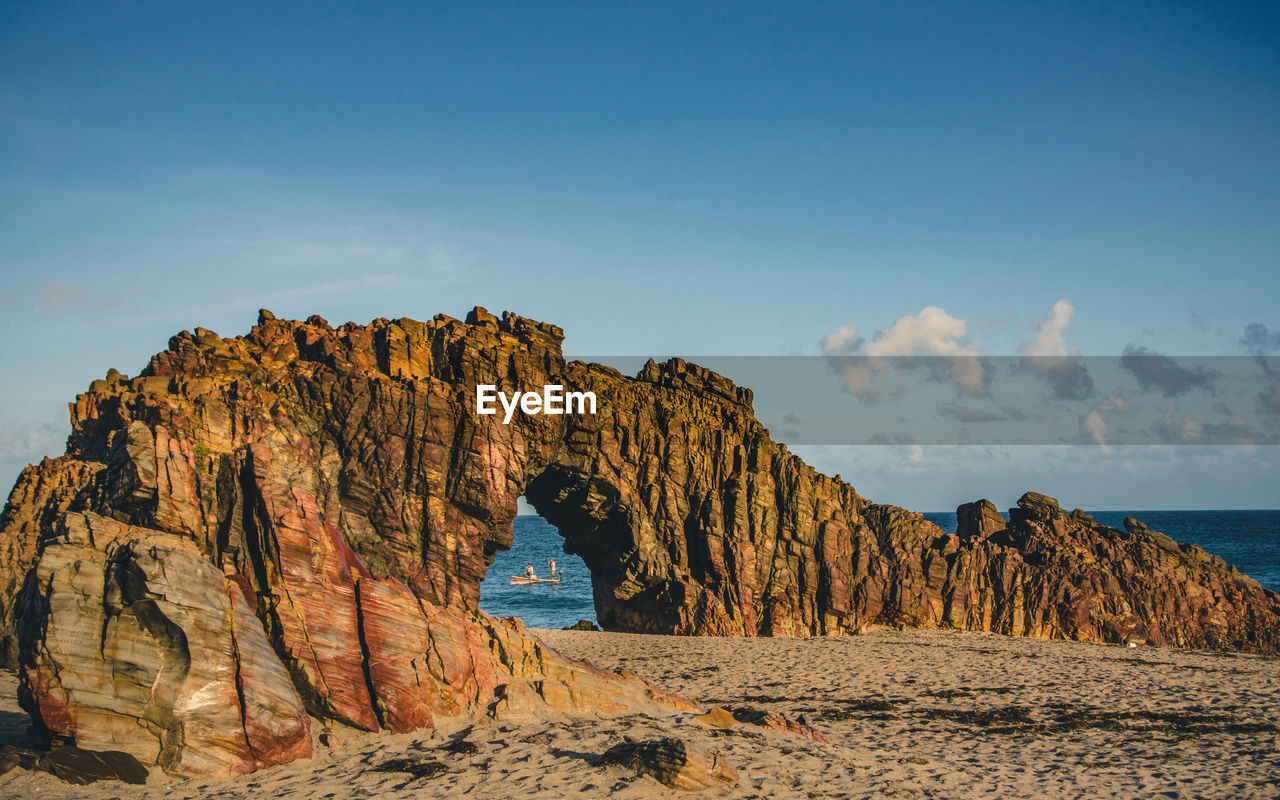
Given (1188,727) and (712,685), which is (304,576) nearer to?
(712,685)

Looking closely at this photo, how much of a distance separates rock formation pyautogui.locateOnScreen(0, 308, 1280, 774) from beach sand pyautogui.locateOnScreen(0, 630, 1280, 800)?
3.93 ft

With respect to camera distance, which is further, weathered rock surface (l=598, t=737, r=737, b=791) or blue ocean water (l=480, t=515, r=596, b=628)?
blue ocean water (l=480, t=515, r=596, b=628)

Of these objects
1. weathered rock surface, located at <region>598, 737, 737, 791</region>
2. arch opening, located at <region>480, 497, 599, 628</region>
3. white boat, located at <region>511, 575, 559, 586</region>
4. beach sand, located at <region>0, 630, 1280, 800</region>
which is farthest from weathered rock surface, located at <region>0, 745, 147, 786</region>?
white boat, located at <region>511, 575, 559, 586</region>

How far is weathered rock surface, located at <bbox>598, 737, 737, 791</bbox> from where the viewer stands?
1744 cm

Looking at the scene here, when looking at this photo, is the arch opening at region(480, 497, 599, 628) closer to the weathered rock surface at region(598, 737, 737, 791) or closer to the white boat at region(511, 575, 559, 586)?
the white boat at region(511, 575, 559, 586)

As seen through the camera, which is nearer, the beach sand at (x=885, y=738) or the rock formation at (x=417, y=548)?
the beach sand at (x=885, y=738)

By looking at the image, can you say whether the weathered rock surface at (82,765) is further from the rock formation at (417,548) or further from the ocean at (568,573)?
the ocean at (568,573)

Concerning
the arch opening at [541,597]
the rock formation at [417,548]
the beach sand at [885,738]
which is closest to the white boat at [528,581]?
the arch opening at [541,597]

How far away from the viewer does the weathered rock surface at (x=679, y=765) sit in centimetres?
1744

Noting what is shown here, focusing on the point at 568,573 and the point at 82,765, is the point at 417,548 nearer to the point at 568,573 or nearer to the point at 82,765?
the point at 82,765

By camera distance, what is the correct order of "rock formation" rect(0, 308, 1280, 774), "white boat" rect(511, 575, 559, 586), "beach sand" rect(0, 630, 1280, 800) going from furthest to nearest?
1. "white boat" rect(511, 575, 559, 586)
2. "rock formation" rect(0, 308, 1280, 774)
3. "beach sand" rect(0, 630, 1280, 800)

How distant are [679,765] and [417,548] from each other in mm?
17636

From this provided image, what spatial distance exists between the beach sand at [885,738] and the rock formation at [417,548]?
1197mm

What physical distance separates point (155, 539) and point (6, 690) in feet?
28.9
